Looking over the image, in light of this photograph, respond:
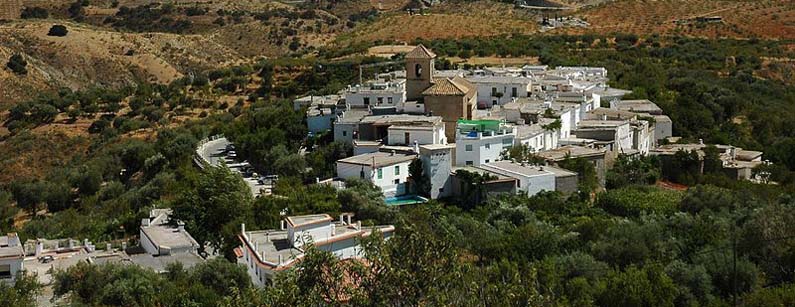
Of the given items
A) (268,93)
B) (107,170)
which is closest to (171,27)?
(268,93)

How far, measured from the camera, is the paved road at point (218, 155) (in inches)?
1154

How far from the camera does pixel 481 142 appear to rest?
Result: 28312 mm

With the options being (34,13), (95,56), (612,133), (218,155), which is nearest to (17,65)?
(95,56)

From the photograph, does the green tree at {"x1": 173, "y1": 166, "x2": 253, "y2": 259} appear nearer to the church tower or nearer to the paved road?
the paved road

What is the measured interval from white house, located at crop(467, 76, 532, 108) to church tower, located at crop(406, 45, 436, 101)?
3.76 meters

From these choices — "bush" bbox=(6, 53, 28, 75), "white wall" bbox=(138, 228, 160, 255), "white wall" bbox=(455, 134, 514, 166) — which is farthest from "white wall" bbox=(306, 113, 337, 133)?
"bush" bbox=(6, 53, 28, 75)

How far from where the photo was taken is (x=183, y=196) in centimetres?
2630

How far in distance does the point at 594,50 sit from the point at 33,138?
29.1 meters

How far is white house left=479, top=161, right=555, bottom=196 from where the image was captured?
1059 inches

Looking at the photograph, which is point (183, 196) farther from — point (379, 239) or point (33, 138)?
point (33, 138)

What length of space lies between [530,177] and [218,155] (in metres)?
11.9

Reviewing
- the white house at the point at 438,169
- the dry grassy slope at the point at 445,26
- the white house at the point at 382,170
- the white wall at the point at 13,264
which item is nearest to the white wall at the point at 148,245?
the white wall at the point at 13,264

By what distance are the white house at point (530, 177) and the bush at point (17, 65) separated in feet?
128

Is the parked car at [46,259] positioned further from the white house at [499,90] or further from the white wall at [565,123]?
the white house at [499,90]
